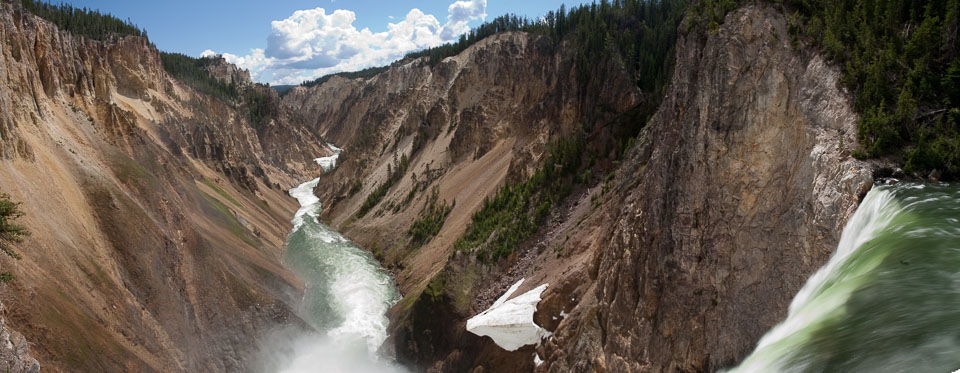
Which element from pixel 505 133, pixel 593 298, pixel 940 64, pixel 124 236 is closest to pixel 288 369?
pixel 124 236

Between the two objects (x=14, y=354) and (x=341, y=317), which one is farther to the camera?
(x=341, y=317)

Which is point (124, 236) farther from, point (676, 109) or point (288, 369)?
point (676, 109)

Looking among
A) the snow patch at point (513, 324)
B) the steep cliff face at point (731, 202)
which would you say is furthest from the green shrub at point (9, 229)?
the steep cliff face at point (731, 202)

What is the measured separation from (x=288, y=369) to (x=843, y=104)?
25.1m

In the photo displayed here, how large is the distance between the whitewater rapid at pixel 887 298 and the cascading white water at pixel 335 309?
71.6 ft

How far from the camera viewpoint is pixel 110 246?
22516mm

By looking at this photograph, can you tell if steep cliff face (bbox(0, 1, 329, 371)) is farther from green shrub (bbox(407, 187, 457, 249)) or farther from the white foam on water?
green shrub (bbox(407, 187, 457, 249))

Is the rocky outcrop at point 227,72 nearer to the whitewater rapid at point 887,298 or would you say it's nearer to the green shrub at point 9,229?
the green shrub at point 9,229

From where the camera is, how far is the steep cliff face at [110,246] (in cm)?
1764

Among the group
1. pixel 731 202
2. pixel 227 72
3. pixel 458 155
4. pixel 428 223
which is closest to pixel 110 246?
pixel 428 223

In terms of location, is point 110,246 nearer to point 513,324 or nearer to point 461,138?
point 513,324

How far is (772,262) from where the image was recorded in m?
10.4

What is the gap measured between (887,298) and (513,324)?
615 inches

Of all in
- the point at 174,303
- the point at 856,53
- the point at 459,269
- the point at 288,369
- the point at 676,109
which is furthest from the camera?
the point at 459,269
